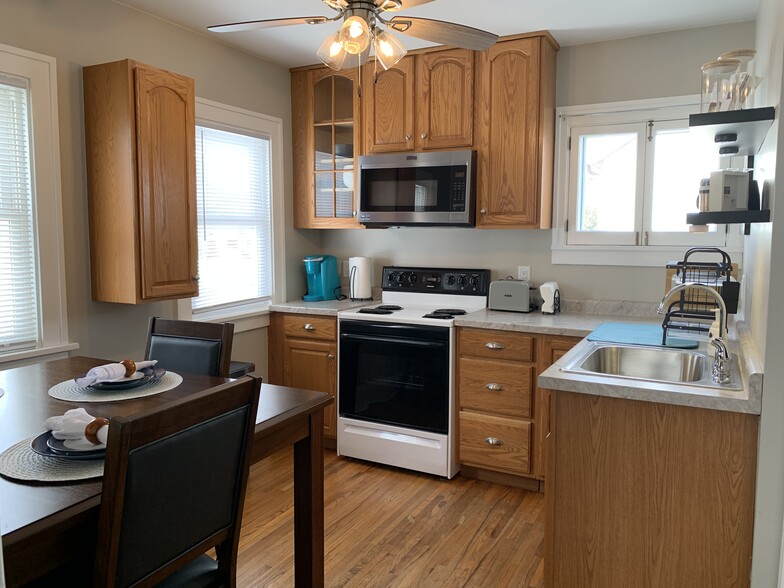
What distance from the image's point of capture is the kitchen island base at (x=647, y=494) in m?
1.77

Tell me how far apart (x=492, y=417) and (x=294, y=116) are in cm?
234

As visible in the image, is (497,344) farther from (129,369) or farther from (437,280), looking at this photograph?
(129,369)

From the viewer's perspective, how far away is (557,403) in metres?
1.98

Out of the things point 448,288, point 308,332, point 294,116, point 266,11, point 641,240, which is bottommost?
point 308,332

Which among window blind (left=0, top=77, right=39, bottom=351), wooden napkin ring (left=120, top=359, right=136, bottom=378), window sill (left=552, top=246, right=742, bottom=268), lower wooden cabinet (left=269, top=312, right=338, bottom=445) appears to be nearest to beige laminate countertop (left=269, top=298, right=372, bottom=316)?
lower wooden cabinet (left=269, top=312, right=338, bottom=445)

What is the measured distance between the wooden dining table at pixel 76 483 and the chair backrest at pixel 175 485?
71mm

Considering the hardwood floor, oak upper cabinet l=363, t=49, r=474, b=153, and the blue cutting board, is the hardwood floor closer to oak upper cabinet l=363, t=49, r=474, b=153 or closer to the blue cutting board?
the blue cutting board

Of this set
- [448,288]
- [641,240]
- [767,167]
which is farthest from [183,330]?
[641,240]

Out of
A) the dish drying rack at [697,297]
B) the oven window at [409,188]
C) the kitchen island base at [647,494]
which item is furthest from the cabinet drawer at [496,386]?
the kitchen island base at [647,494]

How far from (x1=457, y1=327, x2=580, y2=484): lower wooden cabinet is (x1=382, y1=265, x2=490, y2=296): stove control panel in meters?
0.56

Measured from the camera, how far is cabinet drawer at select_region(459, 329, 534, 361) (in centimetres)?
313

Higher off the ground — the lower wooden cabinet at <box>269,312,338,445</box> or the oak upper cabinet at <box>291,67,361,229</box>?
the oak upper cabinet at <box>291,67,361,229</box>

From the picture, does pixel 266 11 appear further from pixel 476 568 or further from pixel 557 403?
pixel 476 568

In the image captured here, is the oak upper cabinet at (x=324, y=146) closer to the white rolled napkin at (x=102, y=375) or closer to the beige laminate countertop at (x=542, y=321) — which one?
the beige laminate countertop at (x=542, y=321)
